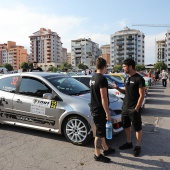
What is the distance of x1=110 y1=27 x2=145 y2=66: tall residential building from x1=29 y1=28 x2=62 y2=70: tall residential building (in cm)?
3344

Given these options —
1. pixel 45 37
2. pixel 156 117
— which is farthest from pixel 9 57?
pixel 156 117

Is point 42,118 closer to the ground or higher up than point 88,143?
higher up

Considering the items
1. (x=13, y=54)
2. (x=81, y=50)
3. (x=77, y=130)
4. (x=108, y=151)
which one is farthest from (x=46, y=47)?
(x=108, y=151)

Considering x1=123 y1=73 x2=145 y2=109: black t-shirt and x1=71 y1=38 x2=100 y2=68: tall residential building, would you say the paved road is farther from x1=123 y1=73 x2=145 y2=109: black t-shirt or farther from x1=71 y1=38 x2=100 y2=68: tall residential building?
x1=71 y1=38 x2=100 y2=68: tall residential building

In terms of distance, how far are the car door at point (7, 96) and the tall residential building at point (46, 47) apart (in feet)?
388

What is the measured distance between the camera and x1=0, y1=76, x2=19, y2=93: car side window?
19.2 ft

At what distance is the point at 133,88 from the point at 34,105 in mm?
2421

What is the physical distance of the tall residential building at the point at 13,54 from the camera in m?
139

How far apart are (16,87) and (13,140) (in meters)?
1.36

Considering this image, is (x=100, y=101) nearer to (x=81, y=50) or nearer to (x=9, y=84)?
(x=9, y=84)

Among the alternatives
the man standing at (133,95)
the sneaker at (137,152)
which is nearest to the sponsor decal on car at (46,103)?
the man standing at (133,95)

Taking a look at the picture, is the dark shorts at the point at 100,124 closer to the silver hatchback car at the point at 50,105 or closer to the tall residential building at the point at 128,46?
the silver hatchback car at the point at 50,105

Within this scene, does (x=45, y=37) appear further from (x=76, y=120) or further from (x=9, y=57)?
(x=76, y=120)

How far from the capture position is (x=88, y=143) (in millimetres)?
4992
